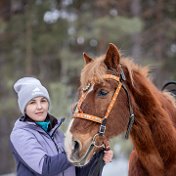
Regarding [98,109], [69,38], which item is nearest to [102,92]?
[98,109]

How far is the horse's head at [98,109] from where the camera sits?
289 centimetres

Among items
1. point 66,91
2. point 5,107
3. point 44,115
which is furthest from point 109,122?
point 5,107

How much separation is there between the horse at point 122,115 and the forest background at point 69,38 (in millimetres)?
9931

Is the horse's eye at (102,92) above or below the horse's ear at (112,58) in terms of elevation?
below

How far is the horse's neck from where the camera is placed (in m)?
3.27

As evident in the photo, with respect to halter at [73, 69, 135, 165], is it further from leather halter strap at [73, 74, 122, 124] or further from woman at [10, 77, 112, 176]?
woman at [10, 77, 112, 176]

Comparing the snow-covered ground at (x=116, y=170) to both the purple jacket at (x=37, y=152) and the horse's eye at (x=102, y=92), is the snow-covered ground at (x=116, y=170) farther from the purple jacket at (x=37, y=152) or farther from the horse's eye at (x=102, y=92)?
the horse's eye at (x=102, y=92)

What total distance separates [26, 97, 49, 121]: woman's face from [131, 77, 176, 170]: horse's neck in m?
0.71

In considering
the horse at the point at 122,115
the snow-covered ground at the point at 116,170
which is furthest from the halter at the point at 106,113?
the snow-covered ground at the point at 116,170

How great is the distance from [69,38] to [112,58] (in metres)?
13.4

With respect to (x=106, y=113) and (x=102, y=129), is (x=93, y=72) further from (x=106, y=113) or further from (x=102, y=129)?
(x=102, y=129)

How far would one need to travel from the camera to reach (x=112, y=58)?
311 centimetres

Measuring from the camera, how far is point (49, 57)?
1706cm

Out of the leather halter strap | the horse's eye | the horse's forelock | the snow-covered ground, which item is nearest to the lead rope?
the leather halter strap
